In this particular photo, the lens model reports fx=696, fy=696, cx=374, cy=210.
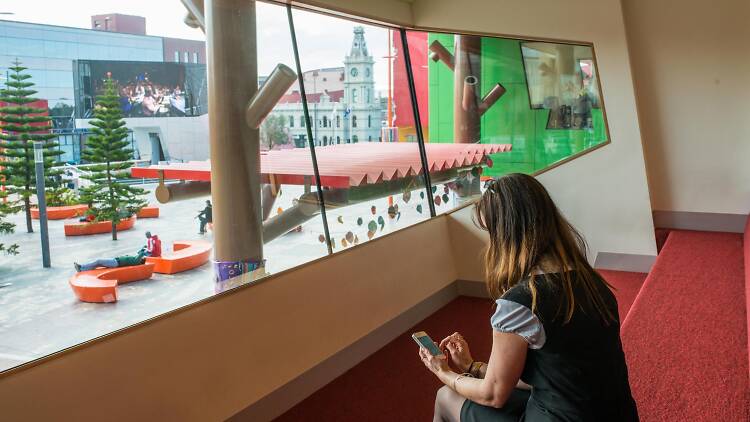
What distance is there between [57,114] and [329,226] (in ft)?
6.33

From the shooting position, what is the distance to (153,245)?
10.3 ft

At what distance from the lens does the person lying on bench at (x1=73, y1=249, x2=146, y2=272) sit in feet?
9.23

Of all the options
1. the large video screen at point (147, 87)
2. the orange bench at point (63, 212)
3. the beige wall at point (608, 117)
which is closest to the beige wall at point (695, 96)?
the beige wall at point (608, 117)

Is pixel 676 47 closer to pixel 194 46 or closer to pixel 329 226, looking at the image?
pixel 329 226

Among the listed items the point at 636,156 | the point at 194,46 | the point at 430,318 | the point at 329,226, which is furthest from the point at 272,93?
the point at 636,156

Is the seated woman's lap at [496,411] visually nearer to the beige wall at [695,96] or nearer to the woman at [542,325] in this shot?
the woman at [542,325]

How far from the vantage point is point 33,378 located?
242cm

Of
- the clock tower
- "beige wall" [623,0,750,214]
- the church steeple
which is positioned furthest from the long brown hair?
"beige wall" [623,0,750,214]

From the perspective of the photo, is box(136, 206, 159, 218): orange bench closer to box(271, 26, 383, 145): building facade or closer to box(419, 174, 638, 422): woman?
box(271, 26, 383, 145): building facade

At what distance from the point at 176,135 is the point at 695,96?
4876 millimetres

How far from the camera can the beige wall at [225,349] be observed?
254cm

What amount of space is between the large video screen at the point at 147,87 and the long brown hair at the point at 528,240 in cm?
170

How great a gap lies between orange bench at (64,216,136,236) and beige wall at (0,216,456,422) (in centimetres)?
43

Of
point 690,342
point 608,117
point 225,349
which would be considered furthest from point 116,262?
point 608,117
